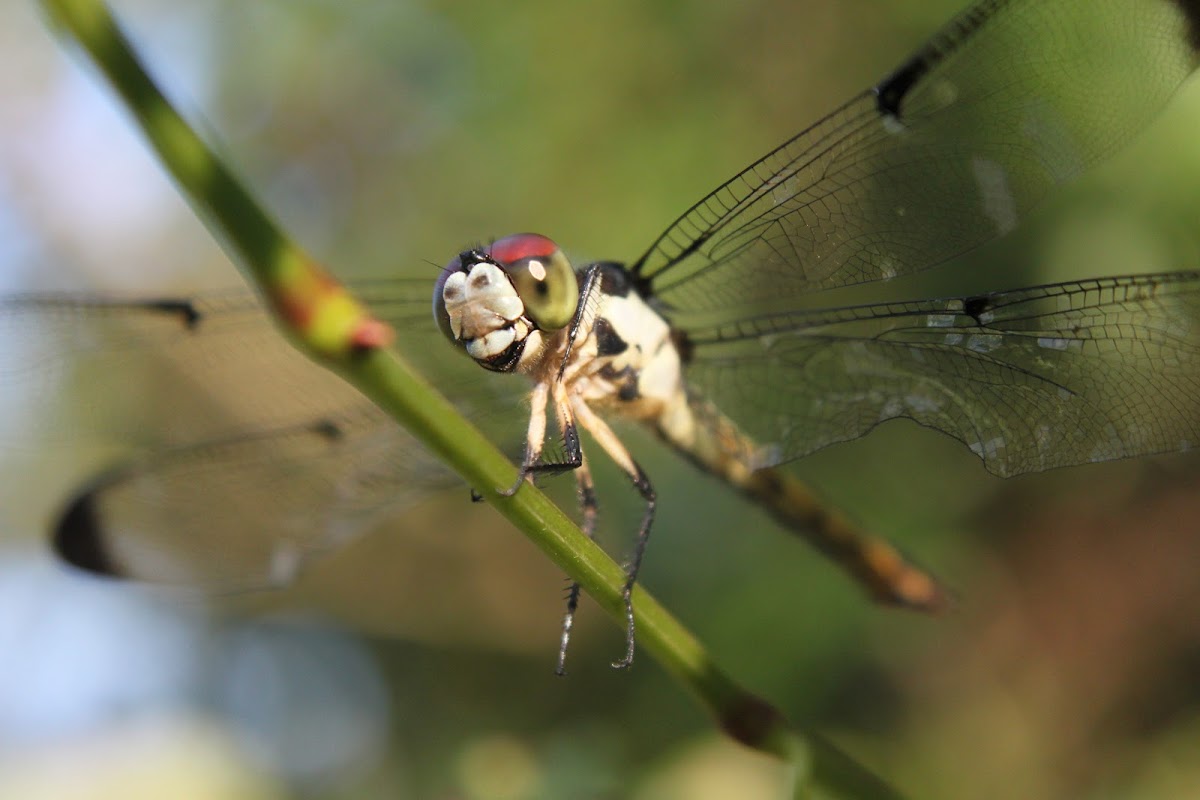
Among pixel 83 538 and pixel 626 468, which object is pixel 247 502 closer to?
pixel 83 538

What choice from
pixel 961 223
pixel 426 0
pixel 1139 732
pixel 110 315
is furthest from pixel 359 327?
pixel 426 0

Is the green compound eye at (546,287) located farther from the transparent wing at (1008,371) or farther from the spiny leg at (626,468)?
the transparent wing at (1008,371)

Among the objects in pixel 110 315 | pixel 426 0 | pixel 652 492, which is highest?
pixel 426 0

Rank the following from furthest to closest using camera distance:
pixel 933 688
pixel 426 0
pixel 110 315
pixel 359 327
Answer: pixel 426 0 < pixel 933 688 < pixel 110 315 < pixel 359 327

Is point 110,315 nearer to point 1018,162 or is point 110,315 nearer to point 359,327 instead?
point 359,327

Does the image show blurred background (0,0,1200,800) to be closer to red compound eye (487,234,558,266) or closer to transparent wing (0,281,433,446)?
transparent wing (0,281,433,446)

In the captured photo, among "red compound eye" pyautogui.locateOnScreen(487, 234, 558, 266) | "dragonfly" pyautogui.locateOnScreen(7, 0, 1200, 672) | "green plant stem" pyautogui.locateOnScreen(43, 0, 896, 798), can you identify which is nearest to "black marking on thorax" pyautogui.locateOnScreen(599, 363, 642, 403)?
"dragonfly" pyautogui.locateOnScreen(7, 0, 1200, 672)
